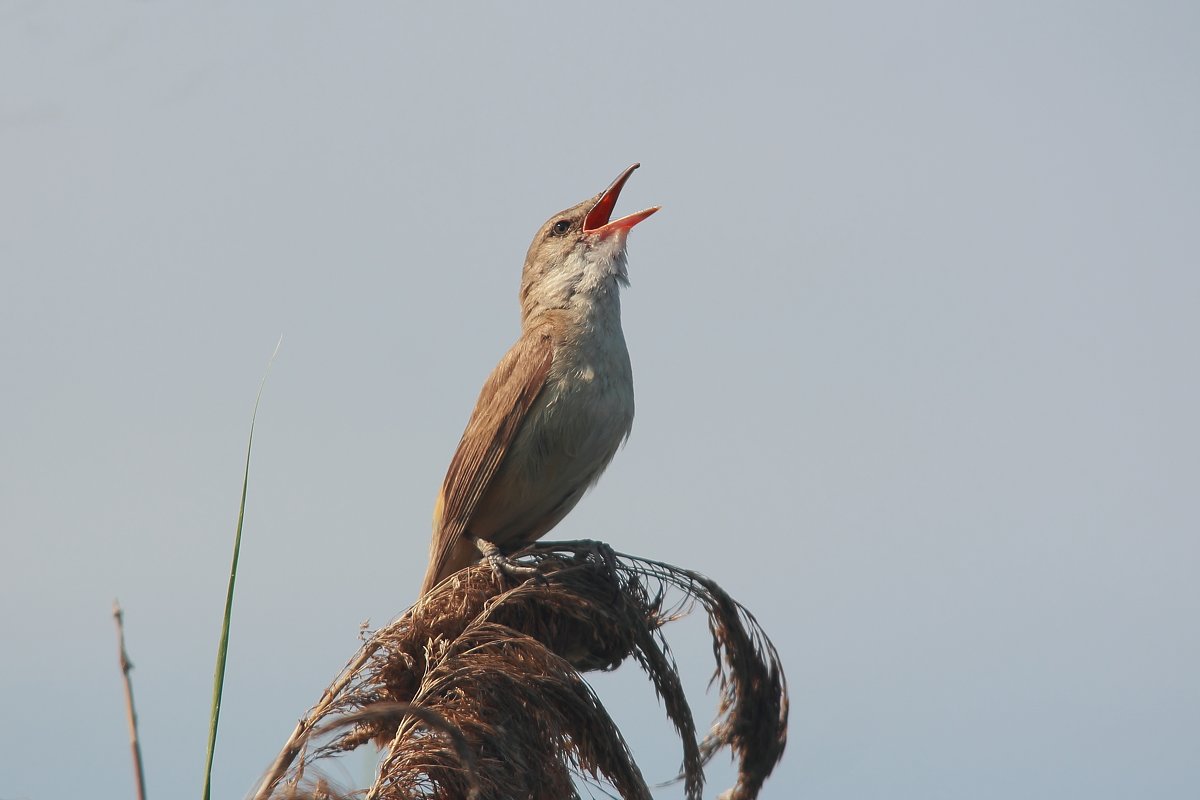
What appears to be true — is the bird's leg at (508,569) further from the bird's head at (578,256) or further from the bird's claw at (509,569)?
the bird's head at (578,256)

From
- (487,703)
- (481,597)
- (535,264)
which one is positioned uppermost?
(535,264)

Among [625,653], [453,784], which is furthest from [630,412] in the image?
[453,784]

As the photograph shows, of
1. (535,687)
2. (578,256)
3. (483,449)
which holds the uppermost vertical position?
(578,256)

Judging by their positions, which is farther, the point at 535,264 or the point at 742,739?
the point at 535,264

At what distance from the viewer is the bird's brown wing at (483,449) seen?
5680 mm

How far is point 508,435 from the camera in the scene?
5.68 metres

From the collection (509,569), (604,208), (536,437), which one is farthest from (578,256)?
(509,569)

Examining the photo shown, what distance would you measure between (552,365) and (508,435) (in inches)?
15.1

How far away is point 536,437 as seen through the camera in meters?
5.70

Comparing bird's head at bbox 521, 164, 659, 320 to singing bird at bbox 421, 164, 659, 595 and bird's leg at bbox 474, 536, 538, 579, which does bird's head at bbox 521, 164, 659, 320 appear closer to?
singing bird at bbox 421, 164, 659, 595

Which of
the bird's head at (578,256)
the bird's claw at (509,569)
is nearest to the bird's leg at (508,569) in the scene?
the bird's claw at (509,569)

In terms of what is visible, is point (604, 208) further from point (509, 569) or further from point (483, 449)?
point (509, 569)

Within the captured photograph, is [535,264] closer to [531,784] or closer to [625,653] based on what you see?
[625,653]

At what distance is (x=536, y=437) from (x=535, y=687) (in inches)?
84.7
